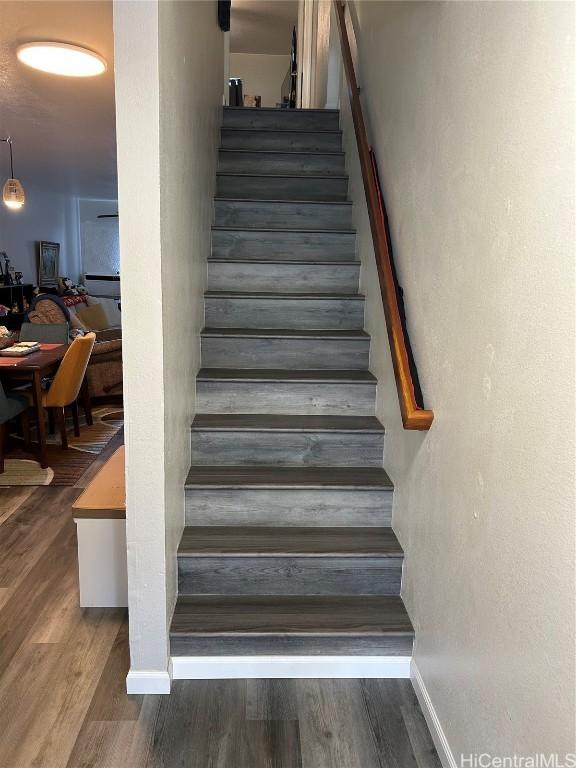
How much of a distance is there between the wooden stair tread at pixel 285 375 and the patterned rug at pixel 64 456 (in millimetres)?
1602

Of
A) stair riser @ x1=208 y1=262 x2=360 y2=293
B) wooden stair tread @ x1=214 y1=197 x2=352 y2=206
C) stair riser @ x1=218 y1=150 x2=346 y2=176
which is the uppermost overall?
stair riser @ x1=218 y1=150 x2=346 y2=176

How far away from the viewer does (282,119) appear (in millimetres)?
4445

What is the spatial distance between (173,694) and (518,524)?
1.35m

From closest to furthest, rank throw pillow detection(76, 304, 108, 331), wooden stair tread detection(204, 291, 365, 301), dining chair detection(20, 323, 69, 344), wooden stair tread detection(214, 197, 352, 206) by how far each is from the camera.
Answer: wooden stair tread detection(204, 291, 365, 301)
wooden stair tread detection(214, 197, 352, 206)
dining chair detection(20, 323, 69, 344)
throw pillow detection(76, 304, 108, 331)

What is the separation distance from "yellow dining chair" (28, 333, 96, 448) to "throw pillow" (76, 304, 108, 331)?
315cm

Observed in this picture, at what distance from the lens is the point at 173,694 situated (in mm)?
1960

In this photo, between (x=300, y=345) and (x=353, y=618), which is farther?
(x=300, y=345)

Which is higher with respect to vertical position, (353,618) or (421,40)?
(421,40)

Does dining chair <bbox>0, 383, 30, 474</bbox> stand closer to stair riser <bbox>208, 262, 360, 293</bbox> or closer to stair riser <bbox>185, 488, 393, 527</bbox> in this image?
stair riser <bbox>208, 262, 360, 293</bbox>

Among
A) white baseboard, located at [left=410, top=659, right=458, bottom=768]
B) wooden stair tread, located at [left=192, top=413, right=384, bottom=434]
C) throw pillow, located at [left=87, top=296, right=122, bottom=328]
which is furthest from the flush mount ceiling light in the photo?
throw pillow, located at [left=87, top=296, right=122, bottom=328]

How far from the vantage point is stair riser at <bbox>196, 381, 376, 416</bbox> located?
108 inches

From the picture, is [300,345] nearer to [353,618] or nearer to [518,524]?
[353,618]

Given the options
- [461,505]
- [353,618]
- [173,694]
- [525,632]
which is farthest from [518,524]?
[173,694]

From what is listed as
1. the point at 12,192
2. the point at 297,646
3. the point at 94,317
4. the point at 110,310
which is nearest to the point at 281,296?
the point at 297,646
